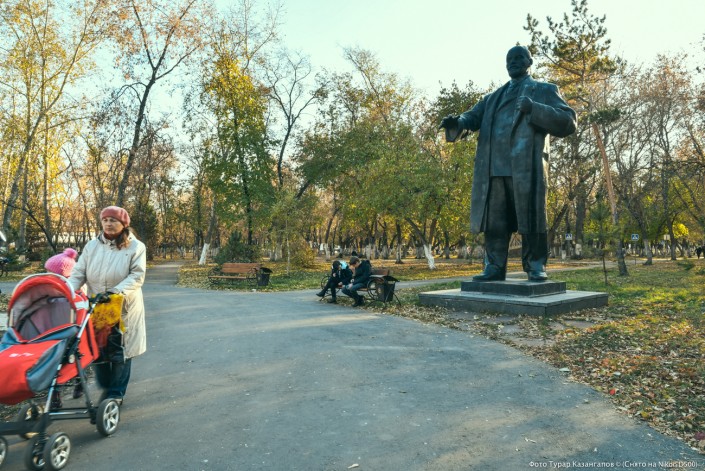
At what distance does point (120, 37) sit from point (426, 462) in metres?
23.8

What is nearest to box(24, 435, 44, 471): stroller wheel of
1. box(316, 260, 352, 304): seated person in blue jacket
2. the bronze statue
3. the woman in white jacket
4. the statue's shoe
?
the woman in white jacket

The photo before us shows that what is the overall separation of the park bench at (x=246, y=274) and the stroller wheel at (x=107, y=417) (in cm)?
1429

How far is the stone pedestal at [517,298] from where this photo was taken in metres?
8.91

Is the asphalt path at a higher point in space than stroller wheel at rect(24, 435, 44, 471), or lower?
lower

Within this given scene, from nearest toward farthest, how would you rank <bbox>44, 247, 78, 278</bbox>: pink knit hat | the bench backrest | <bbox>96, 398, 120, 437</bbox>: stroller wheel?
<bbox>96, 398, 120, 437</bbox>: stroller wheel, <bbox>44, 247, 78, 278</bbox>: pink knit hat, the bench backrest

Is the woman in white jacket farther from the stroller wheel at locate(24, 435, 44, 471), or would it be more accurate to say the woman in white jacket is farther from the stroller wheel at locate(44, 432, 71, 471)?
the stroller wheel at locate(24, 435, 44, 471)

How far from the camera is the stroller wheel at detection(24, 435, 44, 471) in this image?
309cm

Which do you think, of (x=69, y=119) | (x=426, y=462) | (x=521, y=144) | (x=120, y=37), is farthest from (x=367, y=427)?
(x=69, y=119)

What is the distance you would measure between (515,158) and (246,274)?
497 inches

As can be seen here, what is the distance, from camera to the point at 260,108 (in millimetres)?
30578

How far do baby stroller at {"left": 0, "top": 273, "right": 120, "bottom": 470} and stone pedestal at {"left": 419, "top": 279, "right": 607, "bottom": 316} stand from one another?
7127mm

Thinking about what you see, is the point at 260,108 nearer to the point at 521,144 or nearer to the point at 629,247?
the point at 521,144

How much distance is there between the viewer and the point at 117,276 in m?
4.31

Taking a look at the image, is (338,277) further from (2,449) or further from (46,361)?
(2,449)
